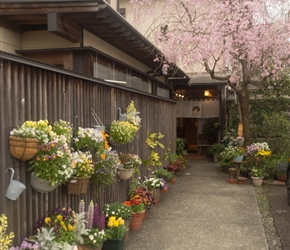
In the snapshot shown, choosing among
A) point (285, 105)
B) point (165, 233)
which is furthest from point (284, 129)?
point (165, 233)

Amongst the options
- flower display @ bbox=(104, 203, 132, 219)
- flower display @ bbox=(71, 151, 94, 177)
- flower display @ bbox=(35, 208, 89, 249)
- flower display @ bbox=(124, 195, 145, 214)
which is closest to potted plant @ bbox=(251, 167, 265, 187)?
flower display @ bbox=(124, 195, 145, 214)

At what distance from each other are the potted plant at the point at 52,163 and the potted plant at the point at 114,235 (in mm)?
1737

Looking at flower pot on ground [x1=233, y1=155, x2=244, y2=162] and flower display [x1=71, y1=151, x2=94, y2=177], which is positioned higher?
flower display [x1=71, y1=151, x2=94, y2=177]

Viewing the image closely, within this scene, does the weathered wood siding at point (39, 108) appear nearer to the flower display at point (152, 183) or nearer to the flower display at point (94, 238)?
the flower display at point (94, 238)

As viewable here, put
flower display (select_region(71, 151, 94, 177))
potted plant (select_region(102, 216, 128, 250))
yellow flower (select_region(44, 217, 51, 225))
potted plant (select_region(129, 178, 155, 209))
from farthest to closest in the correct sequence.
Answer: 1. potted plant (select_region(129, 178, 155, 209))
2. potted plant (select_region(102, 216, 128, 250))
3. flower display (select_region(71, 151, 94, 177))
4. yellow flower (select_region(44, 217, 51, 225))

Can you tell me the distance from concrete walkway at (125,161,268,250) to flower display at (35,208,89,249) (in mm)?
1453

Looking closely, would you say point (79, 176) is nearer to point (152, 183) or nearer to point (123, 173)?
point (123, 173)

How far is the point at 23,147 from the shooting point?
9.75 ft

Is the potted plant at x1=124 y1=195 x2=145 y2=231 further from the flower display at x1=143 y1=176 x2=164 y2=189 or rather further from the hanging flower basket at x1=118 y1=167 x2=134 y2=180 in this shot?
the flower display at x1=143 y1=176 x2=164 y2=189

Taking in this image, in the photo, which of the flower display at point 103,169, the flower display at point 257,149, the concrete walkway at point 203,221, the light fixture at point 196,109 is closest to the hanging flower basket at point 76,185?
the flower display at point 103,169

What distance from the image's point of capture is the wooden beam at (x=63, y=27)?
4977 millimetres

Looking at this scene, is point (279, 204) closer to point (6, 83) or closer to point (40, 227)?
point (40, 227)

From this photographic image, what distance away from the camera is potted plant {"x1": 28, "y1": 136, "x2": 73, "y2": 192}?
10.1 ft

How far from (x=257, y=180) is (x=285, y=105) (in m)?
4.16
